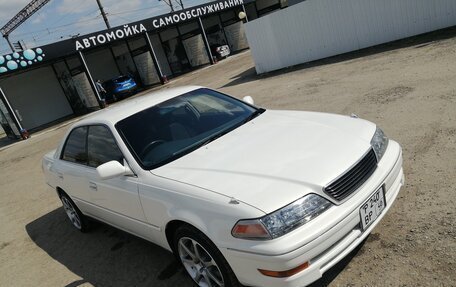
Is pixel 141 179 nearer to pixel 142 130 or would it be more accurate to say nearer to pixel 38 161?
pixel 142 130

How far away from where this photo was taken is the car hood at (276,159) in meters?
2.67

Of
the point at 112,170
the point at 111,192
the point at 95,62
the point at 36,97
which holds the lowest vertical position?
the point at 111,192

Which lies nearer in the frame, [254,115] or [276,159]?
[276,159]

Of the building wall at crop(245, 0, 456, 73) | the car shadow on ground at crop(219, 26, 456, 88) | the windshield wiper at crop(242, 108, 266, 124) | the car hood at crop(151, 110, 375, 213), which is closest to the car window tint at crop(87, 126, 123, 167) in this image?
the car hood at crop(151, 110, 375, 213)

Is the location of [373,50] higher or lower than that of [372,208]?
lower

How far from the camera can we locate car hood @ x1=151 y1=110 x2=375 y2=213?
105 inches

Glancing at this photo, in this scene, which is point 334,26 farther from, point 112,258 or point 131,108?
point 112,258

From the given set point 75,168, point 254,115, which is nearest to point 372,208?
point 254,115

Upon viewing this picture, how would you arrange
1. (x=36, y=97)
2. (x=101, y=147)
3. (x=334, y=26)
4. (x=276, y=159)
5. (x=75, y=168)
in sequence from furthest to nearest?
1. (x=36, y=97)
2. (x=334, y=26)
3. (x=75, y=168)
4. (x=101, y=147)
5. (x=276, y=159)

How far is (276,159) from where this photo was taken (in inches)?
119

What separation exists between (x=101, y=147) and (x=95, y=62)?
25.4 m

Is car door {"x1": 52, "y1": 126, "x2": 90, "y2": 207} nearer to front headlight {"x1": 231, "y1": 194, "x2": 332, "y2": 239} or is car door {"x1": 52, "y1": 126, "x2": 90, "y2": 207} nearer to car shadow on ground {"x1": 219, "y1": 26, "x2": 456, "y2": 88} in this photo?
front headlight {"x1": 231, "y1": 194, "x2": 332, "y2": 239}

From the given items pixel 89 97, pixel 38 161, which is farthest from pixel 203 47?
pixel 38 161

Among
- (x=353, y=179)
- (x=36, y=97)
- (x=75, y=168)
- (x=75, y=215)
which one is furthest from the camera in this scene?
(x=36, y=97)
